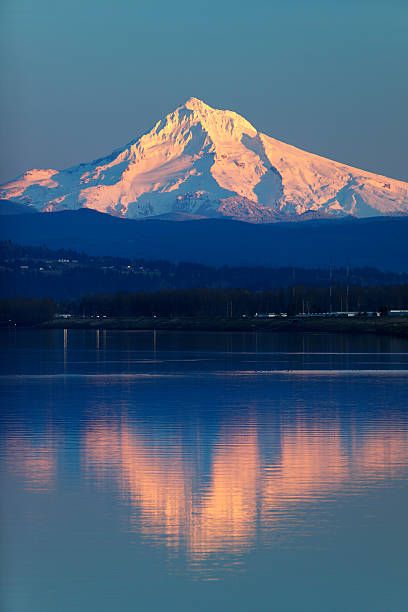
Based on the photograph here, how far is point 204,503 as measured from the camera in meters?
29.1

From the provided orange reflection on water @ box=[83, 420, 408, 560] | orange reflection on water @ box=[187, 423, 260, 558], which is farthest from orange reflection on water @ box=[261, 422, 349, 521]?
orange reflection on water @ box=[187, 423, 260, 558]

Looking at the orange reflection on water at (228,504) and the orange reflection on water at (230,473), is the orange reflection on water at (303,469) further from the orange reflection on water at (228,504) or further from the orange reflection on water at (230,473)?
the orange reflection on water at (228,504)

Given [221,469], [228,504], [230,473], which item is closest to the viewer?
[228,504]

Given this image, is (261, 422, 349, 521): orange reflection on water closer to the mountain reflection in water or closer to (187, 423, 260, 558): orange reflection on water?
the mountain reflection in water

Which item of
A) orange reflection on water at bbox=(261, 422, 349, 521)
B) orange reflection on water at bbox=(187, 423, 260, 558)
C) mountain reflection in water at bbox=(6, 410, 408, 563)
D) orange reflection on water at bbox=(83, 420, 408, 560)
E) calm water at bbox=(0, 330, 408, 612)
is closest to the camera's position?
calm water at bbox=(0, 330, 408, 612)

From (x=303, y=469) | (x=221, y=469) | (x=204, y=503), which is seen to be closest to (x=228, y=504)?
(x=204, y=503)

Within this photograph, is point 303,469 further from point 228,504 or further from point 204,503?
point 204,503

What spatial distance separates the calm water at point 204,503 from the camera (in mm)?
22500

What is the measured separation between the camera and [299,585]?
896 inches

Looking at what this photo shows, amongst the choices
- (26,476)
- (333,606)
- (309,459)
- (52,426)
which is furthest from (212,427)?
(333,606)

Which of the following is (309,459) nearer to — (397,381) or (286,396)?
(286,396)

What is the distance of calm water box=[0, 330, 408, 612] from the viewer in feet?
73.8

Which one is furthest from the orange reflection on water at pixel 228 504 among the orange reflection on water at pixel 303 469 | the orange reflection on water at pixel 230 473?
the orange reflection on water at pixel 303 469

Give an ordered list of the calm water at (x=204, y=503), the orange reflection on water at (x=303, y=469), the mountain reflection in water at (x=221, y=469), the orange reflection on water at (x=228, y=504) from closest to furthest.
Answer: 1. the calm water at (x=204, y=503)
2. the orange reflection on water at (x=228, y=504)
3. the mountain reflection in water at (x=221, y=469)
4. the orange reflection on water at (x=303, y=469)
